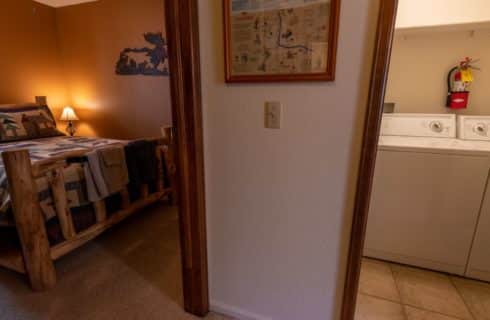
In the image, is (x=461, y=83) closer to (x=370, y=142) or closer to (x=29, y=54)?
(x=370, y=142)

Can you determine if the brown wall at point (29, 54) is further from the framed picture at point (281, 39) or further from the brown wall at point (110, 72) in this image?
the framed picture at point (281, 39)

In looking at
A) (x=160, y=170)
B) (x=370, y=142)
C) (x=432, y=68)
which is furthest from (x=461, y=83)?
(x=160, y=170)

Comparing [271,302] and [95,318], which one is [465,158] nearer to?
[271,302]

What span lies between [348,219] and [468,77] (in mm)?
1707

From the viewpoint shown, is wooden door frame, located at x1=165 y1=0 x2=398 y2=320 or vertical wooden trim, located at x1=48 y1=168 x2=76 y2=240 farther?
vertical wooden trim, located at x1=48 y1=168 x2=76 y2=240

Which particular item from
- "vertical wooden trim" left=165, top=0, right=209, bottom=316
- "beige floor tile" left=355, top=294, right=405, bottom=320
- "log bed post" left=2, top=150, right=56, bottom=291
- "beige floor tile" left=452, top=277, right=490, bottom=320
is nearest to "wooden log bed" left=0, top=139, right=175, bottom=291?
"log bed post" left=2, top=150, right=56, bottom=291

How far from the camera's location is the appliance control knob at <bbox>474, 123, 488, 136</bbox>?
173cm

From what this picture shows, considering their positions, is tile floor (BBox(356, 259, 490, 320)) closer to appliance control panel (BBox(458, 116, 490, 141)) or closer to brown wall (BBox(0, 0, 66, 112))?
appliance control panel (BBox(458, 116, 490, 141))

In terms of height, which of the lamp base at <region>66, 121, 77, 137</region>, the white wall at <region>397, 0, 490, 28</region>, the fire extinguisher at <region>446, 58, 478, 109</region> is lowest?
the lamp base at <region>66, 121, 77, 137</region>

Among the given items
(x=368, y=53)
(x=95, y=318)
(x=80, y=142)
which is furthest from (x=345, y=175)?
(x=80, y=142)

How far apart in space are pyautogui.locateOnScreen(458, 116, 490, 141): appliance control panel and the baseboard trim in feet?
6.08

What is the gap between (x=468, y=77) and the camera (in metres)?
1.84

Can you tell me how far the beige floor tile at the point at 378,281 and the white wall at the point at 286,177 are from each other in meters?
0.62

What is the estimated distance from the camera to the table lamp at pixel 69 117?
379cm
